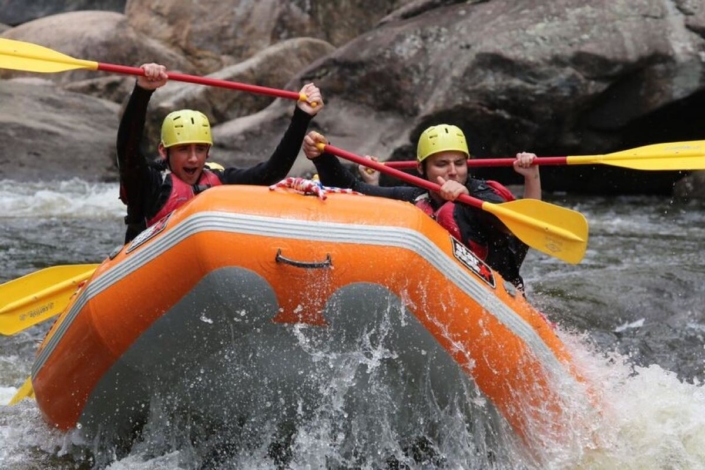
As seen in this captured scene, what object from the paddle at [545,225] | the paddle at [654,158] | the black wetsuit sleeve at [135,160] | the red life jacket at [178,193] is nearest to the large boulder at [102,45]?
the red life jacket at [178,193]

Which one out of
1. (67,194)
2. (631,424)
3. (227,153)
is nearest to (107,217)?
(67,194)

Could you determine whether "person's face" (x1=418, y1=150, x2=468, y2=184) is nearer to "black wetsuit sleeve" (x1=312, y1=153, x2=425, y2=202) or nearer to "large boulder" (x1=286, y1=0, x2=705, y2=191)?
"black wetsuit sleeve" (x1=312, y1=153, x2=425, y2=202)

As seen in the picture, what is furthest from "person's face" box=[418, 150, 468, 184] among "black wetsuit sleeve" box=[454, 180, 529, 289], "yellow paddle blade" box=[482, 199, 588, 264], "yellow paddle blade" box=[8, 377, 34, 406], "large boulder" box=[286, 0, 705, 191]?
"large boulder" box=[286, 0, 705, 191]

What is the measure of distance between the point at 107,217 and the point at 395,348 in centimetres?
666

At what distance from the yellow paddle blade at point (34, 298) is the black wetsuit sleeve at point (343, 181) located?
1179 mm

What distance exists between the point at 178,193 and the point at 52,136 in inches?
318

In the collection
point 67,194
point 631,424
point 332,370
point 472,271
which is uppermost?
point 472,271

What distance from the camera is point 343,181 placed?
5078mm

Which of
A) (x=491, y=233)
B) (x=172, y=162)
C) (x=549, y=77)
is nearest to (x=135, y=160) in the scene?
(x=172, y=162)

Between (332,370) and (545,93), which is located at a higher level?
(545,93)

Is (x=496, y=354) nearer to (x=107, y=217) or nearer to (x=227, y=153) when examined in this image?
(x=107, y=217)

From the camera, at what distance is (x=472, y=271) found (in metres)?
3.59

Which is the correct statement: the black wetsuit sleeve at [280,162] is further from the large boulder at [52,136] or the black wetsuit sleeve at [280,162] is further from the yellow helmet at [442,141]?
the large boulder at [52,136]

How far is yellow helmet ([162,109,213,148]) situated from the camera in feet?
15.1
